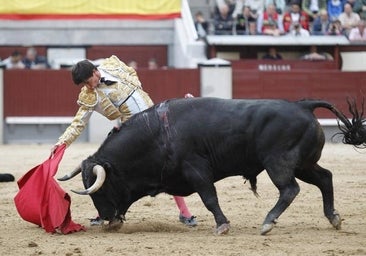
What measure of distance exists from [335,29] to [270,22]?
1.22 metres

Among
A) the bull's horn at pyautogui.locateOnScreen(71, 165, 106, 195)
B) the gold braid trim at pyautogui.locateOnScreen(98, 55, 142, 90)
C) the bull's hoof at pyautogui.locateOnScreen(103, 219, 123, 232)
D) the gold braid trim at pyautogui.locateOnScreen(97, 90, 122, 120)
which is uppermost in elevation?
the gold braid trim at pyautogui.locateOnScreen(98, 55, 142, 90)

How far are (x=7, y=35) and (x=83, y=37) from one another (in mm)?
1379

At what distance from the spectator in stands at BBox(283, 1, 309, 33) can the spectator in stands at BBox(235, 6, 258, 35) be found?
0.54m

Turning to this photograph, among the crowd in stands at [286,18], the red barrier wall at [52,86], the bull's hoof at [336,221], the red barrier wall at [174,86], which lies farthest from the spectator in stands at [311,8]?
the bull's hoof at [336,221]

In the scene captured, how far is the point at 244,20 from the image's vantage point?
703 inches

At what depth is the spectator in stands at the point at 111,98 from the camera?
688 cm

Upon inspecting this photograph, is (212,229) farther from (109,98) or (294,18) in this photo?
(294,18)

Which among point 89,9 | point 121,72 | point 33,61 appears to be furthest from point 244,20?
point 121,72

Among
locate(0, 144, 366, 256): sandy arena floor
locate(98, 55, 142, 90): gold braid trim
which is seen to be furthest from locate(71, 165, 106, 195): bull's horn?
locate(98, 55, 142, 90): gold braid trim

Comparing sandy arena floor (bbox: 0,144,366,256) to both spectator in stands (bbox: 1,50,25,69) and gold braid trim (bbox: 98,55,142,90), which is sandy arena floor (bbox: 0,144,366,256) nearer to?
gold braid trim (bbox: 98,55,142,90)

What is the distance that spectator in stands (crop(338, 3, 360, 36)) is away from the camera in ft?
59.8

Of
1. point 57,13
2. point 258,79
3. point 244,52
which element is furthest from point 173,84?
point 57,13

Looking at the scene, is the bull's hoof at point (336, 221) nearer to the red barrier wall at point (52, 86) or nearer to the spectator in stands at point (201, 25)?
the red barrier wall at point (52, 86)

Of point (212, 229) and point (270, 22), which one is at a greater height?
point (270, 22)
